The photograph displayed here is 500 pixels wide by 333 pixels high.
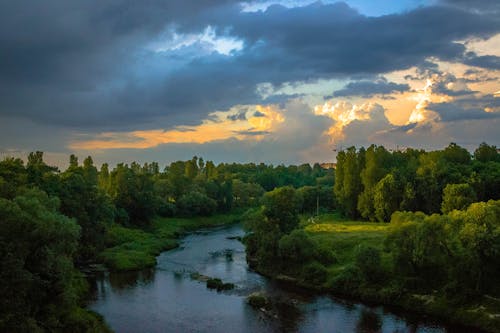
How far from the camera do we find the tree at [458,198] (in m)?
90.1

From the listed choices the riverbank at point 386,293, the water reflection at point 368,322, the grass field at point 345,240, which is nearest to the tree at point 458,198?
the grass field at point 345,240

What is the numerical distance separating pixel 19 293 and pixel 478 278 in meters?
48.0

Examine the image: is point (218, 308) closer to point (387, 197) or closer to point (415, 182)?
point (387, 197)

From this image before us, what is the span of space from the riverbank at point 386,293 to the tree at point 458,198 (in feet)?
56.2

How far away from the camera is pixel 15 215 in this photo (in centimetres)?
3762

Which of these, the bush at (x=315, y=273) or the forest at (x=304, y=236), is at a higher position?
the forest at (x=304, y=236)

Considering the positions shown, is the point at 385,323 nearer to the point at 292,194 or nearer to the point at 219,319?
the point at 219,319

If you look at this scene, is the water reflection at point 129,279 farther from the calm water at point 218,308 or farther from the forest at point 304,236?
the forest at point 304,236

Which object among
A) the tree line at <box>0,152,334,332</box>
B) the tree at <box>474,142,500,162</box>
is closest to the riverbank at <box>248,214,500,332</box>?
the tree line at <box>0,152,334,332</box>

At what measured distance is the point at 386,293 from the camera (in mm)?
60094

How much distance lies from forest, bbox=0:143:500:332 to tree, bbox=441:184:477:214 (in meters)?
0.23

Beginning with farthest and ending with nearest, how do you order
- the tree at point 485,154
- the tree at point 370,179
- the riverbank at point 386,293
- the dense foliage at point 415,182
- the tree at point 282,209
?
the tree at point 485,154, the tree at point 370,179, the dense foliage at point 415,182, the tree at point 282,209, the riverbank at point 386,293

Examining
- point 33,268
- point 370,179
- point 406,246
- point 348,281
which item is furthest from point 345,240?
point 33,268

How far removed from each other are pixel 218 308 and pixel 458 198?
55.5 metres
